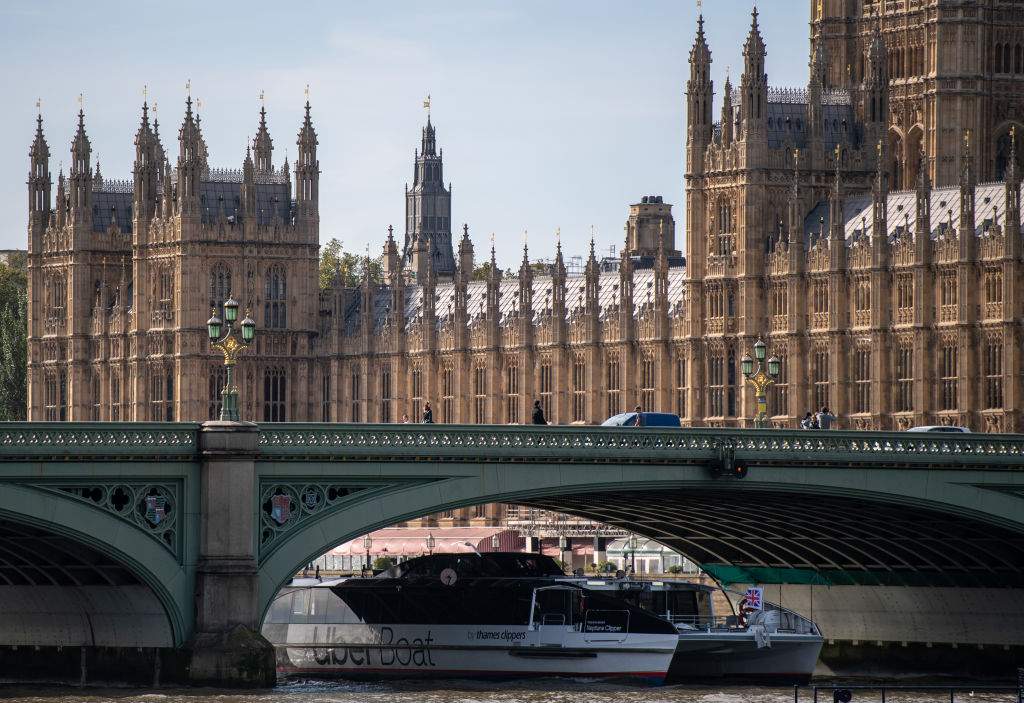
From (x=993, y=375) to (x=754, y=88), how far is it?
63.4 feet

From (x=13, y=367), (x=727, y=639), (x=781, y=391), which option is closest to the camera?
(x=727, y=639)

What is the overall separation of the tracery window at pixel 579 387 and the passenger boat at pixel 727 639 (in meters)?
46.9

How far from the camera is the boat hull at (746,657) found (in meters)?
72.3

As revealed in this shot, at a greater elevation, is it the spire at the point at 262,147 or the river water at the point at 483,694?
the spire at the point at 262,147

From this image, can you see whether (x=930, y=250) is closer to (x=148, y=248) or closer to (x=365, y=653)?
(x=365, y=653)

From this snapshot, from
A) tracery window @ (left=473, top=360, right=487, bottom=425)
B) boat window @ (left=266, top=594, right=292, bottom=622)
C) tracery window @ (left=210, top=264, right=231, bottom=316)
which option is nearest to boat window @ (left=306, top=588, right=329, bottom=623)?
boat window @ (left=266, top=594, right=292, bottom=622)

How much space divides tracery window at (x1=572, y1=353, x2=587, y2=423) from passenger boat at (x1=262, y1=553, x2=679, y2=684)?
151ft

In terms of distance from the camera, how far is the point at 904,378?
101312 mm

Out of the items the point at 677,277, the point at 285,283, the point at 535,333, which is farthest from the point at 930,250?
the point at 285,283

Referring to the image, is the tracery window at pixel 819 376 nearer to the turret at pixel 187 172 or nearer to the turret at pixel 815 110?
the turret at pixel 815 110

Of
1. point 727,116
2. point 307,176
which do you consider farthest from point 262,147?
point 727,116

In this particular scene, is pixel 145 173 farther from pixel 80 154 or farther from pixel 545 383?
pixel 545 383

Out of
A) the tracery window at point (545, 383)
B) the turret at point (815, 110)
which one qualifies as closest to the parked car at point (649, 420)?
the turret at point (815, 110)

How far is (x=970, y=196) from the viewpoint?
98.9m
